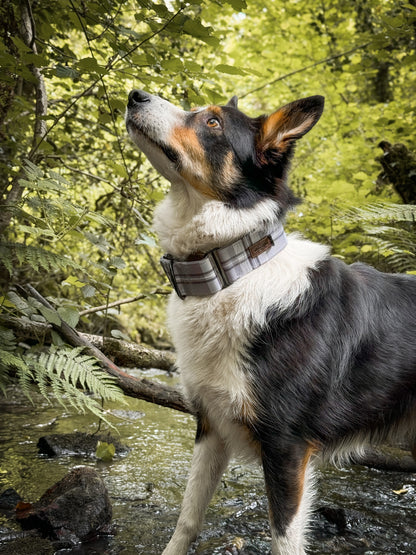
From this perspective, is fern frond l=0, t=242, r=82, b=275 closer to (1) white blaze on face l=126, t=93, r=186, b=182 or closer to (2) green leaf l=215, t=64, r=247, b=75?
(1) white blaze on face l=126, t=93, r=186, b=182

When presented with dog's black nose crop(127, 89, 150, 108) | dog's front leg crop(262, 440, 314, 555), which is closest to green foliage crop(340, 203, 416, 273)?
dog's black nose crop(127, 89, 150, 108)

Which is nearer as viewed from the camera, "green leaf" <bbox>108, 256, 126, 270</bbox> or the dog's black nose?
the dog's black nose

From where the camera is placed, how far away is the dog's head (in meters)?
2.27

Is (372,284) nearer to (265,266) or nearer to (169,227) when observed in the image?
(265,266)

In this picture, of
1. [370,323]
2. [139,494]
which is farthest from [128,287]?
[370,323]

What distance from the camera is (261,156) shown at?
2367 mm

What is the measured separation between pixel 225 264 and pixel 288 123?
0.79 meters

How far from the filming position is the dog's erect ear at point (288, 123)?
2.25 metres

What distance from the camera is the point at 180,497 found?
114 inches

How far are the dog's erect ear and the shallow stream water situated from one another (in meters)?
1.83

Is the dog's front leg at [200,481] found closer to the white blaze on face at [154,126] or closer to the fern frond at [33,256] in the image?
the fern frond at [33,256]

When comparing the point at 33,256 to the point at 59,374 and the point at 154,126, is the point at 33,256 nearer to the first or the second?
the point at 59,374

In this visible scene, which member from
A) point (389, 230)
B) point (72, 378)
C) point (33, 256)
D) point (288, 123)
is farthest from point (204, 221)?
point (389, 230)

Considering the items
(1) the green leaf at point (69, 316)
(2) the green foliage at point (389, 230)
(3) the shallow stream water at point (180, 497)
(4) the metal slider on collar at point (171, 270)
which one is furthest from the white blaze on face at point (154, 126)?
(3) the shallow stream water at point (180, 497)
